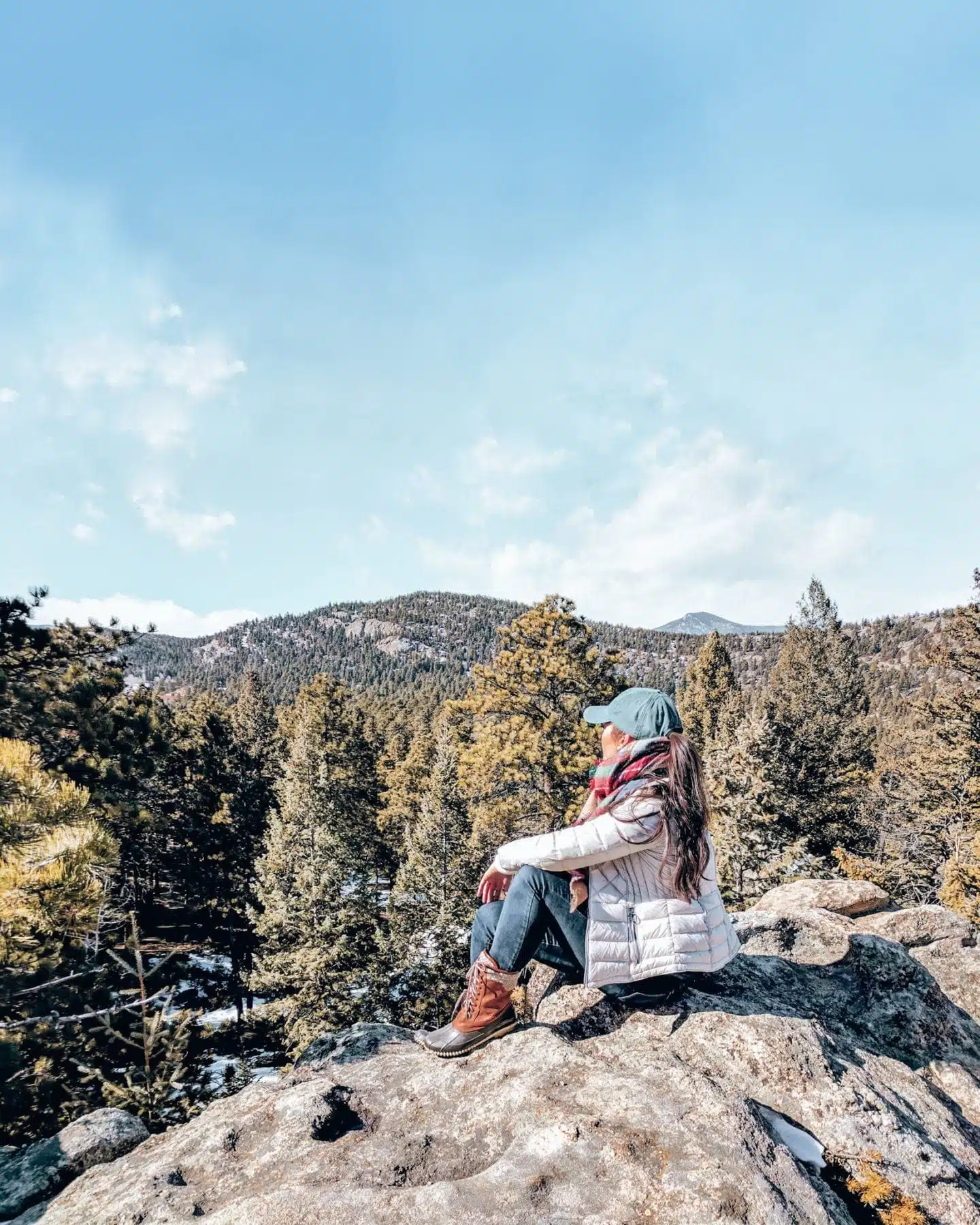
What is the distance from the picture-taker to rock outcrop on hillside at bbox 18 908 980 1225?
2549 millimetres

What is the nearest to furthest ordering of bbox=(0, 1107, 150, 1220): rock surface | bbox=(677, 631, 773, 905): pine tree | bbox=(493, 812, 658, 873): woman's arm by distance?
bbox=(493, 812, 658, 873): woman's arm < bbox=(0, 1107, 150, 1220): rock surface < bbox=(677, 631, 773, 905): pine tree

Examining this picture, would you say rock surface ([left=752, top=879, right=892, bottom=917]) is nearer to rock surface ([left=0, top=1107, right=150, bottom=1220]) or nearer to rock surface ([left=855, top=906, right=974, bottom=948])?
rock surface ([left=855, top=906, right=974, bottom=948])

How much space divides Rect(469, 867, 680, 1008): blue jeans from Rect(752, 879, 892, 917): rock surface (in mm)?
5580

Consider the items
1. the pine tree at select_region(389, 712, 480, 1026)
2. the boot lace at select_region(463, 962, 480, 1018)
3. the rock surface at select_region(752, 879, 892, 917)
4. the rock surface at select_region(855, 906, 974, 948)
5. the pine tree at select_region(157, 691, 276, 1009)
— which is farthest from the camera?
the pine tree at select_region(157, 691, 276, 1009)

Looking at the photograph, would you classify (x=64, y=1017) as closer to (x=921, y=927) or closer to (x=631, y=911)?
(x=631, y=911)

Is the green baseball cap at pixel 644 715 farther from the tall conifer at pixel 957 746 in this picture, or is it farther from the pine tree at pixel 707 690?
the pine tree at pixel 707 690

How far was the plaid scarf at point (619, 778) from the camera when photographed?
372 cm

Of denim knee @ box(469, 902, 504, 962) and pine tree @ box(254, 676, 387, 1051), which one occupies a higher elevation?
denim knee @ box(469, 902, 504, 962)

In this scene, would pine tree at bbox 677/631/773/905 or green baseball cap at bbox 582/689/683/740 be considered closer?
green baseball cap at bbox 582/689/683/740

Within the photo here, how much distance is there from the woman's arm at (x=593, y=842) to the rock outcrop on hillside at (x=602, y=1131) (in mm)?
1148

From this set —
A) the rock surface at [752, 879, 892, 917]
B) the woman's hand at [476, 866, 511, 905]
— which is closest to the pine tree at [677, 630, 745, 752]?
the rock surface at [752, 879, 892, 917]

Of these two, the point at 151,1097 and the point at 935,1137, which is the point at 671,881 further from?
the point at 151,1097

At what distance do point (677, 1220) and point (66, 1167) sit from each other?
4.12 m

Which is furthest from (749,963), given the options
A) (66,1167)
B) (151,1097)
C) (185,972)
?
(185,972)
